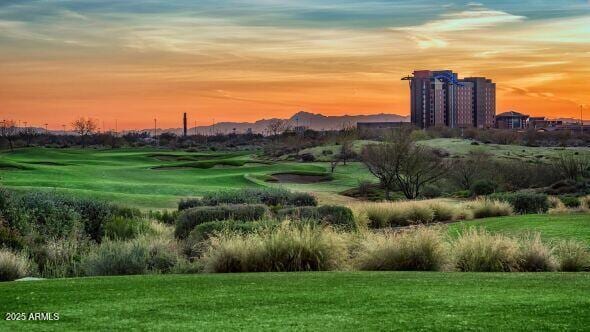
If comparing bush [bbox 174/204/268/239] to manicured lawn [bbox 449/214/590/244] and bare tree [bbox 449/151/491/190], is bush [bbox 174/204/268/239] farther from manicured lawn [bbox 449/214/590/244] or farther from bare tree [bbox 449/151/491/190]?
bare tree [bbox 449/151/491/190]

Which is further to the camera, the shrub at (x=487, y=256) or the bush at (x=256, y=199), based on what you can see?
the bush at (x=256, y=199)

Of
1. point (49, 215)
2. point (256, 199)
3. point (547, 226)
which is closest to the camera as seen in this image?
point (547, 226)

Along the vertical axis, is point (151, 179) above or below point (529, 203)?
below

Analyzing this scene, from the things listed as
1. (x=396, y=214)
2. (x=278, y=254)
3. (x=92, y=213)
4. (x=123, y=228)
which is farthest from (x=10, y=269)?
(x=396, y=214)

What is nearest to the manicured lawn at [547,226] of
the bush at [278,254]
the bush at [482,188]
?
the bush at [278,254]

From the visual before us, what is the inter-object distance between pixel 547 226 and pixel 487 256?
28.7ft

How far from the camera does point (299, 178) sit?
64.1 metres

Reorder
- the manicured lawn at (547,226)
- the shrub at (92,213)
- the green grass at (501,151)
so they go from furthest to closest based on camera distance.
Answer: the green grass at (501,151), the shrub at (92,213), the manicured lawn at (547,226)

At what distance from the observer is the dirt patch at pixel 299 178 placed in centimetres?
6241

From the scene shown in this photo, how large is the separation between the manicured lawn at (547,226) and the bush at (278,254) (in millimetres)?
5448

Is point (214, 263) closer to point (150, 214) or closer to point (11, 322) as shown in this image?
point (11, 322)

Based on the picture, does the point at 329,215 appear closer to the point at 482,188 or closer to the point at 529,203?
the point at 529,203

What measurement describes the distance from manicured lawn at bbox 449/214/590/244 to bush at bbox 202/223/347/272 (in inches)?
214

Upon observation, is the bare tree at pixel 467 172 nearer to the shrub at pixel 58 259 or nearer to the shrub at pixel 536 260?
the shrub at pixel 58 259
